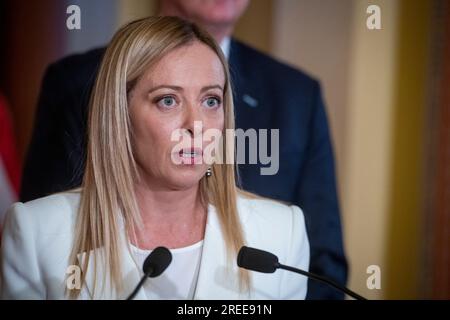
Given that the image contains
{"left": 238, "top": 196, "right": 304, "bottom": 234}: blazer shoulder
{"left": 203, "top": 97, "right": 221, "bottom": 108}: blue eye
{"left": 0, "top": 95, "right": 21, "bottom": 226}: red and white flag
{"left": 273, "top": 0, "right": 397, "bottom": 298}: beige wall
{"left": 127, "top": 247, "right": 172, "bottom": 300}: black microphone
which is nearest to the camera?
{"left": 127, "top": 247, "right": 172, "bottom": 300}: black microphone

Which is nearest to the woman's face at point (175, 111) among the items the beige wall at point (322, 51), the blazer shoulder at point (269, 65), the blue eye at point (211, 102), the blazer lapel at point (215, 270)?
the blue eye at point (211, 102)

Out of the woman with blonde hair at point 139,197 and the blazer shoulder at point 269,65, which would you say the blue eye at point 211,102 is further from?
the blazer shoulder at point 269,65

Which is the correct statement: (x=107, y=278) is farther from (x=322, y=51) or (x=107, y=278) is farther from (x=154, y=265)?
(x=322, y=51)

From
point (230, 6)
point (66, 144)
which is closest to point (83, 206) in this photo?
point (66, 144)

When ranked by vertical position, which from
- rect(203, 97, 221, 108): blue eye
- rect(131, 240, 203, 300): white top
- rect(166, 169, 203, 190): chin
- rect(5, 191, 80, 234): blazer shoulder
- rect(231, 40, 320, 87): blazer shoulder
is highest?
rect(231, 40, 320, 87): blazer shoulder

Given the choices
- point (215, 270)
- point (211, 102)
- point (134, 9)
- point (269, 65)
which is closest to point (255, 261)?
point (215, 270)

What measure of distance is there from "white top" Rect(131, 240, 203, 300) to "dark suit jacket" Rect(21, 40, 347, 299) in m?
0.23

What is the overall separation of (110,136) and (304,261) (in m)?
0.53

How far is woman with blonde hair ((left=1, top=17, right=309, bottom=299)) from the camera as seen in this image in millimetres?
1226

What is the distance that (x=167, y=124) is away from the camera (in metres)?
1.25

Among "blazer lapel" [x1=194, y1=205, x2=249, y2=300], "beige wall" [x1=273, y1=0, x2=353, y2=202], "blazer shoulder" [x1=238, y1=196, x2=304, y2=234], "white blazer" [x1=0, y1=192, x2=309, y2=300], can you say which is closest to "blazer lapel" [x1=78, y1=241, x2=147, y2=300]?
"white blazer" [x1=0, y1=192, x2=309, y2=300]

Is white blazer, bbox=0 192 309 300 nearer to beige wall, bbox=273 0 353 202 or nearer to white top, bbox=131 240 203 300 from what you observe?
white top, bbox=131 240 203 300

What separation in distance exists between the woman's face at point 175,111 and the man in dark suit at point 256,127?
160 millimetres

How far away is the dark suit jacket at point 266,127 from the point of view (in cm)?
141
